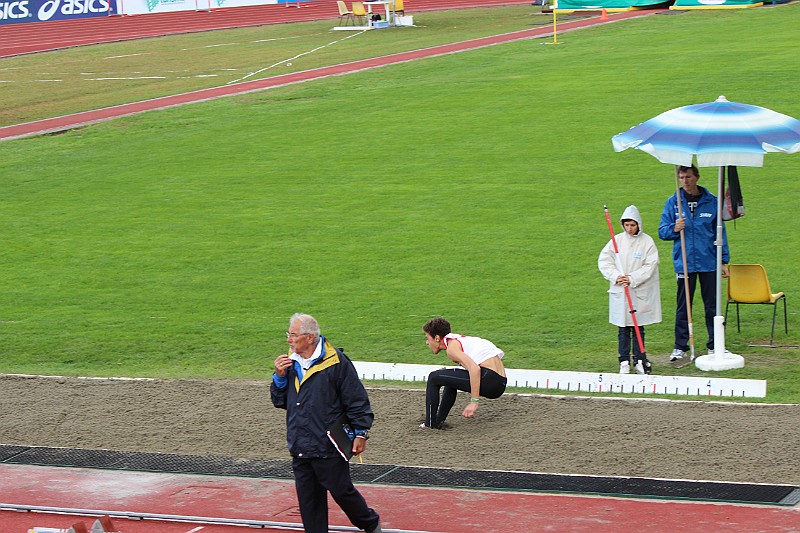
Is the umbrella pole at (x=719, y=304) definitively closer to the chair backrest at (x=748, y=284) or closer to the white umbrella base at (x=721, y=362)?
the white umbrella base at (x=721, y=362)

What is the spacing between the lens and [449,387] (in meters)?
11.4

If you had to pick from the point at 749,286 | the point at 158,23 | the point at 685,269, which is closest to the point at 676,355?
the point at 685,269

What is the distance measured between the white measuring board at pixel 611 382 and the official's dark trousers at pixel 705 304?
0.81 metres

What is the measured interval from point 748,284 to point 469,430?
409cm

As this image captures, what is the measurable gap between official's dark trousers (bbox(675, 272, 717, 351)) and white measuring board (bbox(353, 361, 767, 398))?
Answer: 81 cm

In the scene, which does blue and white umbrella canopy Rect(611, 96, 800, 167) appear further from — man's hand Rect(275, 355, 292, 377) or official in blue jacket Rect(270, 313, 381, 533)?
man's hand Rect(275, 355, 292, 377)

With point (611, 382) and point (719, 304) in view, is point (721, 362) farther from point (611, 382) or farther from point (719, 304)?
point (611, 382)

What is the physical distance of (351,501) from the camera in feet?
27.9

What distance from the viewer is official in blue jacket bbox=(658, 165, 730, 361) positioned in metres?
13.1

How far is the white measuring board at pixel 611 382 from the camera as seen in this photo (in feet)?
40.0

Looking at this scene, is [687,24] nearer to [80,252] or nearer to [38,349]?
[80,252]

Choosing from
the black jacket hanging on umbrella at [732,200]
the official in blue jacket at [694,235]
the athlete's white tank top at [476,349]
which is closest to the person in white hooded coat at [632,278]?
the official in blue jacket at [694,235]

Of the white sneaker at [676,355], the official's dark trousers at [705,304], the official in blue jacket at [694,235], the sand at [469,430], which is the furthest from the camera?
the white sneaker at [676,355]

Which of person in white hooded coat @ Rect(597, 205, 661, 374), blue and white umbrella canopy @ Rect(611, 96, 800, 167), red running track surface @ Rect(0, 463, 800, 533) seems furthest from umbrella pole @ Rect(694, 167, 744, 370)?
red running track surface @ Rect(0, 463, 800, 533)
